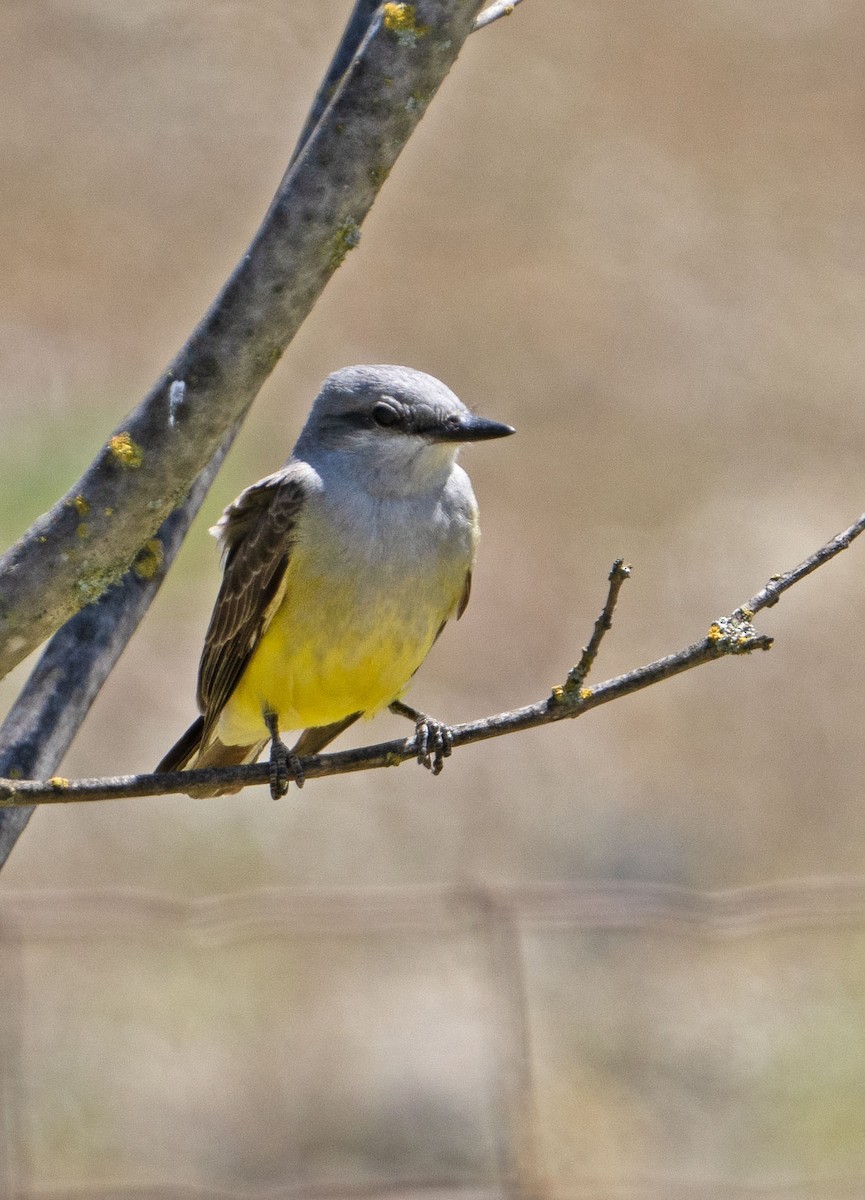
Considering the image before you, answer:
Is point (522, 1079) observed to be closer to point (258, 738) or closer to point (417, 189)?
A: point (258, 738)

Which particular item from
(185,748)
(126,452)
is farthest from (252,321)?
(185,748)

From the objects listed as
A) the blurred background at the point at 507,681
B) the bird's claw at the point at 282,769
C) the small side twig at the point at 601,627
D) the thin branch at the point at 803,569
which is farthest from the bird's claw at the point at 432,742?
the blurred background at the point at 507,681

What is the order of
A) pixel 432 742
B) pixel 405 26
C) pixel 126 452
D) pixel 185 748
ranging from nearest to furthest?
1. pixel 405 26
2. pixel 126 452
3. pixel 432 742
4. pixel 185 748

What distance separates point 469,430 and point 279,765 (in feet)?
3.66

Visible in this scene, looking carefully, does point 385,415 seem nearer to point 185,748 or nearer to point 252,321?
point 185,748

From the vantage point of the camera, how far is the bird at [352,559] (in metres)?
4.74

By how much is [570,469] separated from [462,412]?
1031 centimetres

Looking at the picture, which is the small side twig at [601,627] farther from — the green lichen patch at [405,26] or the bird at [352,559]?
the bird at [352,559]

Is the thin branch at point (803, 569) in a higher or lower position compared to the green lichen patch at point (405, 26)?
lower

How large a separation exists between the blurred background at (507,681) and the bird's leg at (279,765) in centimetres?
345

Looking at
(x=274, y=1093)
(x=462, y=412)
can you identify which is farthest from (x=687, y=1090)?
(x=462, y=412)

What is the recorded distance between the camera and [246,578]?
493 centimetres

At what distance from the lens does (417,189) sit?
18.3 m

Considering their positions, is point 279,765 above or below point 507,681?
below
